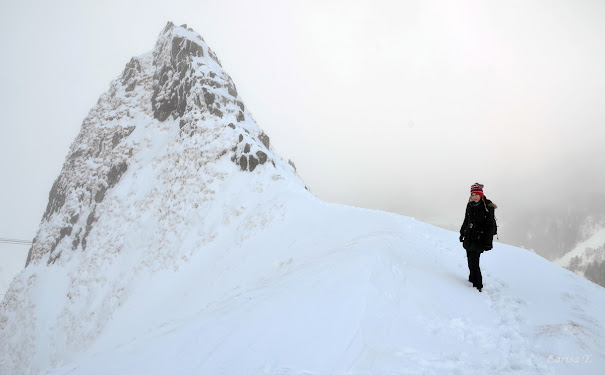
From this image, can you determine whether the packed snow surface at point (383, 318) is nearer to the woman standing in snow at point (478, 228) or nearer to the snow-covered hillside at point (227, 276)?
the snow-covered hillside at point (227, 276)

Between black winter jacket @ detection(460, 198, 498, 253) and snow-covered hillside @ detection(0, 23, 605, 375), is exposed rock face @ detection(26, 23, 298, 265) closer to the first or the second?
snow-covered hillside @ detection(0, 23, 605, 375)

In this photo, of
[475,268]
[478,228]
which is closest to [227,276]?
[475,268]

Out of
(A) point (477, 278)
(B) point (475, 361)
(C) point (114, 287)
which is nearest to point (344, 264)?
(A) point (477, 278)

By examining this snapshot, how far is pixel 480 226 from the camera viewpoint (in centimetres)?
837

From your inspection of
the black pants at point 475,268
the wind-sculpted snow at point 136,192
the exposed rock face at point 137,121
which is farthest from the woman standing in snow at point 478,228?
the exposed rock face at point 137,121

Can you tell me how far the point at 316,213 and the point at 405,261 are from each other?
7953mm

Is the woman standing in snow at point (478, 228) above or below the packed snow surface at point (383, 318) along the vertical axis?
above

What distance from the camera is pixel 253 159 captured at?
23.6m

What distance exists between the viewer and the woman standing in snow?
826 centimetres

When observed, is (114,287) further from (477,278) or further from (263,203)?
(477,278)

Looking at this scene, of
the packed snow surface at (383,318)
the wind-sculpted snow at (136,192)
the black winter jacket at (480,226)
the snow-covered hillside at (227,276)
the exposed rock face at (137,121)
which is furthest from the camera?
the exposed rock face at (137,121)

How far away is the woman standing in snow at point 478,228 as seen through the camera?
8.26 meters

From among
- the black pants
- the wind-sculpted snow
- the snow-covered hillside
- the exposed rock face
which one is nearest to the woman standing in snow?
the black pants

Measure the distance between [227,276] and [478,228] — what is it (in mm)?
10691
